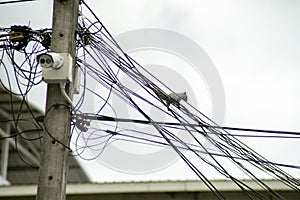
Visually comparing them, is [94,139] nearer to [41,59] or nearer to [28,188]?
[41,59]

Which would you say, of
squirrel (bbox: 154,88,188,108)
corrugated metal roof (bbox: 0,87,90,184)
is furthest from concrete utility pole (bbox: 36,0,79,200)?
corrugated metal roof (bbox: 0,87,90,184)

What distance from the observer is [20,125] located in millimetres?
16547

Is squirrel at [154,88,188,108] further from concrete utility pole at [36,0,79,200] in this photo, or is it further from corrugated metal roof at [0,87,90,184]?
Answer: corrugated metal roof at [0,87,90,184]

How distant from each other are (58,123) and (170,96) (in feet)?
5.69

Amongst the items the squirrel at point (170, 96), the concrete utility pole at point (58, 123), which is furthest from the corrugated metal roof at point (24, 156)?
the concrete utility pole at point (58, 123)

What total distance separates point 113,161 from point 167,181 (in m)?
2.30

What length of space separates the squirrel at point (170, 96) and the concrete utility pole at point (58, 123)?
1425 millimetres

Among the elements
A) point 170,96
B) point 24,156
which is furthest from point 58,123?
point 24,156

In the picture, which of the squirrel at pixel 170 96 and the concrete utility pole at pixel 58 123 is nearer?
the concrete utility pole at pixel 58 123

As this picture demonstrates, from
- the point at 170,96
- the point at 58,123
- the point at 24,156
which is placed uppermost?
the point at 24,156

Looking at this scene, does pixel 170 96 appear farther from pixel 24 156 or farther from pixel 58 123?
pixel 24 156

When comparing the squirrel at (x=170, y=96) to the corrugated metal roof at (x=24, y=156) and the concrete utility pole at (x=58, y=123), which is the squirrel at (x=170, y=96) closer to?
the concrete utility pole at (x=58, y=123)

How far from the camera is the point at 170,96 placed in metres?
7.02

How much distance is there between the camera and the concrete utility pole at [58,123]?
5523 mm
